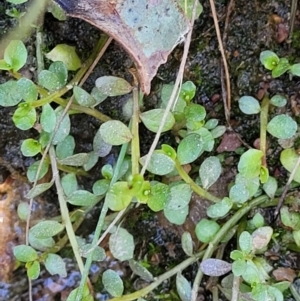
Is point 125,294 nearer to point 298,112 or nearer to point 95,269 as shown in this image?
point 95,269

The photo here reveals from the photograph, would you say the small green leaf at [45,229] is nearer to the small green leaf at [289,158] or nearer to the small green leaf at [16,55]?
the small green leaf at [16,55]

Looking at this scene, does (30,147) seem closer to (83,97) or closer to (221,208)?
(83,97)

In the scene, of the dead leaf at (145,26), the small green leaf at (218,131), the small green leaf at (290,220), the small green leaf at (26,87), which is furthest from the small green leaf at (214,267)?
the small green leaf at (26,87)

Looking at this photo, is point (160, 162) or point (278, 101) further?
point (278, 101)

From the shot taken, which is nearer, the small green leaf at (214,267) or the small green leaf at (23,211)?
the small green leaf at (214,267)

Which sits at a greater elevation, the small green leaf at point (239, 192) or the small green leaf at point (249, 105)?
the small green leaf at point (249, 105)

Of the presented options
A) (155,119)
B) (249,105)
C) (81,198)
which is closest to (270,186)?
(249,105)
